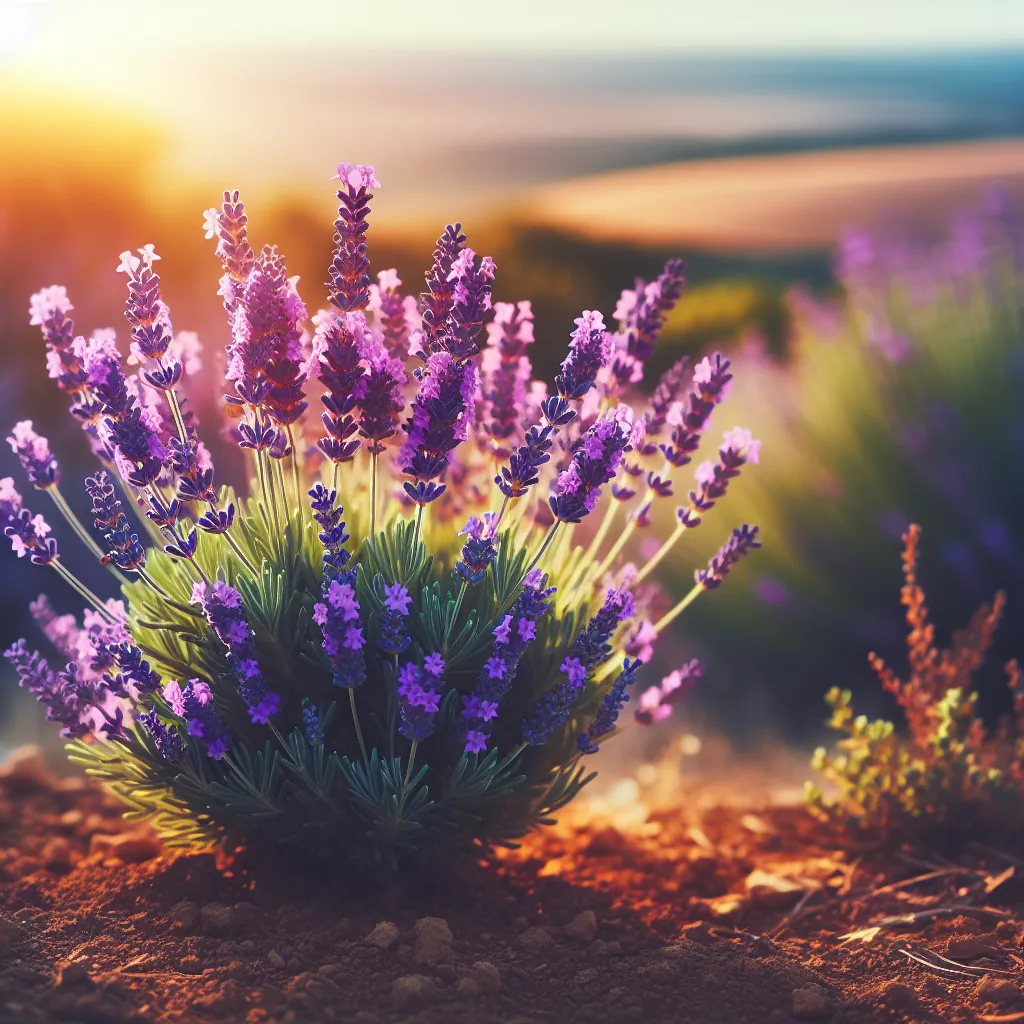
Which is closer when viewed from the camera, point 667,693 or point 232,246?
point 232,246

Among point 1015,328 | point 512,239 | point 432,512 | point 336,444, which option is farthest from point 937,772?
point 512,239

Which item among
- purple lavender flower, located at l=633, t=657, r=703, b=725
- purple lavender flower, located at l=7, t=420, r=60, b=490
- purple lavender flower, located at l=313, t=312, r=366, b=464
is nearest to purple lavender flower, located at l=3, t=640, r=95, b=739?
purple lavender flower, located at l=7, t=420, r=60, b=490

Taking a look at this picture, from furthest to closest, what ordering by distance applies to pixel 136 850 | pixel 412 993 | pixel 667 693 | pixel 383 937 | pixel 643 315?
1. pixel 136 850
2. pixel 667 693
3. pixel 643 315
4. pixel 383 937
5. pixel 412 993

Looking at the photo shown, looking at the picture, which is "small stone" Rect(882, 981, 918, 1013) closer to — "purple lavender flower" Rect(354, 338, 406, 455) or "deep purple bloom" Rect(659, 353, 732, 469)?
"deep purple bloom" Rect(659, 353, 732, 469)

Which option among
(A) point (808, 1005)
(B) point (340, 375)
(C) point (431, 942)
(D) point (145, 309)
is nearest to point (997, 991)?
(A) point (808, 1005)

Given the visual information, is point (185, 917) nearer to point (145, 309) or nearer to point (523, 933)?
point (523, 933)
